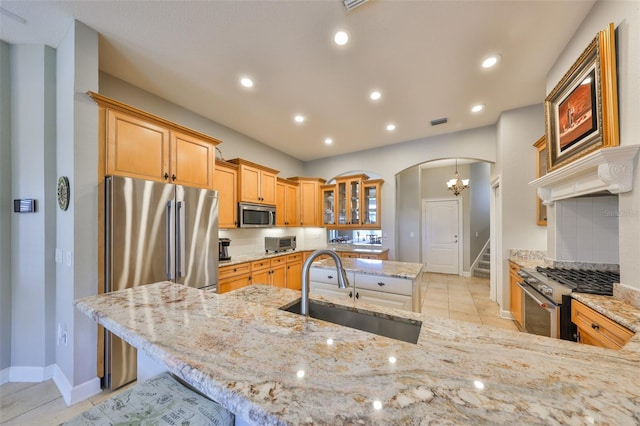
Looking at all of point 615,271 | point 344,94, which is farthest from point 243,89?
point 615,271

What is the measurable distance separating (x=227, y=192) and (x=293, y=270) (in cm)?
193

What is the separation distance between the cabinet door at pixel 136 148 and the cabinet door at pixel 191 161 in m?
0.09

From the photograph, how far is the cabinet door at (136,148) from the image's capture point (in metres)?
2.01

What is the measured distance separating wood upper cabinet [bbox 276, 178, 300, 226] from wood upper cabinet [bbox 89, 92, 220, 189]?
184cm

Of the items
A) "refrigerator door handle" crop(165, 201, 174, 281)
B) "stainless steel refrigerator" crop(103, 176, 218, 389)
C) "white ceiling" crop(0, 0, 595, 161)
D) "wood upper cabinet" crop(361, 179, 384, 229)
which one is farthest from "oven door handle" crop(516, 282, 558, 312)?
"refrigerator door handle" crop(165, 201, 174, 281)

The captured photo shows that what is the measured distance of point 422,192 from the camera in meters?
6.81

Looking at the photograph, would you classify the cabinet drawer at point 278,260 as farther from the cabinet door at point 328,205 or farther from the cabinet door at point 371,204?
the cabinet door at point 371,204

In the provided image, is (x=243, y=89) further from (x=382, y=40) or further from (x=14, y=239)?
(x=14, y=239)

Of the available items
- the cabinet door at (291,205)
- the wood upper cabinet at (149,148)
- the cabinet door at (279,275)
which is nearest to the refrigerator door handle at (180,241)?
the wood upper cabinet at (149,148)

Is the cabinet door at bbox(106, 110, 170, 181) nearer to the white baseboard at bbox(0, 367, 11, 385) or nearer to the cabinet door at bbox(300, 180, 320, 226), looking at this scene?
the white baseboard at bbox(0, 367, 11, 385)

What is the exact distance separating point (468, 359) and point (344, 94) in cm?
293

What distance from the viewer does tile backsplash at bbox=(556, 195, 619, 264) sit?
2129mm

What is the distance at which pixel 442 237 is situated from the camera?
255 inches

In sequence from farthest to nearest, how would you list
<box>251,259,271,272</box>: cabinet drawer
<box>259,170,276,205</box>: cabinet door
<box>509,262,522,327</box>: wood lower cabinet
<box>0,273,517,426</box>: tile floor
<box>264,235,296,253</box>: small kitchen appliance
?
<box>264,235,296,253</box>: small kitchen appliance, <box>259,170,276,205</box>: cabinet door, <box>251,259,271,272</box>: cabinet drawer, <box>509,262,522,327</box>: wood lower cabinet, <box>0,273,517,426</box>: tile floor
